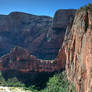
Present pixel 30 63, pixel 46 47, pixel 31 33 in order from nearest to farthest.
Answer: pixel 30 63 < pixel 46 47 < pixel 31 33

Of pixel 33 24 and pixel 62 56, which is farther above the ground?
pixel 33 24

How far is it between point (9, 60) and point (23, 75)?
756cm

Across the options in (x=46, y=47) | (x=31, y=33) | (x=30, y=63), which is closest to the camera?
(x=30, y=63)

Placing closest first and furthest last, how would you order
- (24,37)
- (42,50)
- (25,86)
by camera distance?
1. (25,86)
2. (42,50)
3. (24,37)

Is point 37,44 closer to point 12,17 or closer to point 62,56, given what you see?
point 12,17

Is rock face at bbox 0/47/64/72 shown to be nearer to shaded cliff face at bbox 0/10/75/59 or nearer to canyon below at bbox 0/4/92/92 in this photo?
canyon below at bbox 0/4/92/92

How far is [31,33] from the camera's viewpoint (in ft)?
315

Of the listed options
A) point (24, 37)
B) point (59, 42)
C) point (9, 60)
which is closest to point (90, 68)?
point (9, 60)

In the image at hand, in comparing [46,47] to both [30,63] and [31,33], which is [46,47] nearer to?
[31,33]

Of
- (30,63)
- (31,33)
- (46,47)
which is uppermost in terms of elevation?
(31,33)

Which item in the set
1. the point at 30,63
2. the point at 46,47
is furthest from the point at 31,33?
the point at 30,63

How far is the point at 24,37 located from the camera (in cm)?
9825

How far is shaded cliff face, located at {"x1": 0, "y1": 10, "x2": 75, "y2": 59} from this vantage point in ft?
274

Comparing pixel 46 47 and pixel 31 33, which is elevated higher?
pixel 31 33
